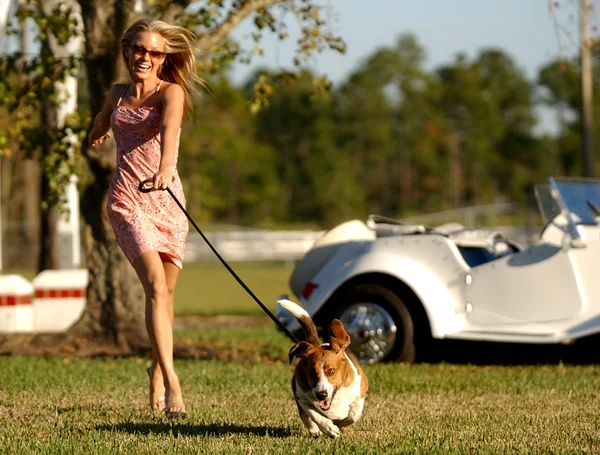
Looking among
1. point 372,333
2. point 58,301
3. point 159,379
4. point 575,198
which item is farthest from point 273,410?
point 58,301

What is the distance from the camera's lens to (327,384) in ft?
17.0

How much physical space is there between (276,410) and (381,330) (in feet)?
8.26

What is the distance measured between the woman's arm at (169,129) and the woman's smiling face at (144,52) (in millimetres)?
178

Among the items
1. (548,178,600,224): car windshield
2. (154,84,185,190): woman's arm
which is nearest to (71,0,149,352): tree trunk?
(548,178,600,224): car windshield

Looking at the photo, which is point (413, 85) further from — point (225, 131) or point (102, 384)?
point (102, 384)

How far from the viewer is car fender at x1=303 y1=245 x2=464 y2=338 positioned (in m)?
9.07

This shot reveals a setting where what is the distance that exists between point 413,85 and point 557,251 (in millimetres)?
88419

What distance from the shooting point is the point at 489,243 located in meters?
9.61

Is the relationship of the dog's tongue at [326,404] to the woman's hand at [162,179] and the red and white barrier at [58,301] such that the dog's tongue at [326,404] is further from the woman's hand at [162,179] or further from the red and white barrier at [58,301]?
the red and white barrier at [58,301]

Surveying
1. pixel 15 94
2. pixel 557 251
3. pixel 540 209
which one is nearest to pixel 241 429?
pixel 557 251

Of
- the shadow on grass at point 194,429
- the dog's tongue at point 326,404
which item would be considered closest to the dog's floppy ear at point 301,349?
the dog's tongue at point 326,404

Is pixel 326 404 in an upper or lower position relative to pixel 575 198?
lower

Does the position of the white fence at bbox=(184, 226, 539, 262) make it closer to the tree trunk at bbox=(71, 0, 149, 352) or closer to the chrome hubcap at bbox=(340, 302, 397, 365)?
the tree trunk at bbox=(71, 0, 149, 352)

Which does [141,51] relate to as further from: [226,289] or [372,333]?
[226,289]
